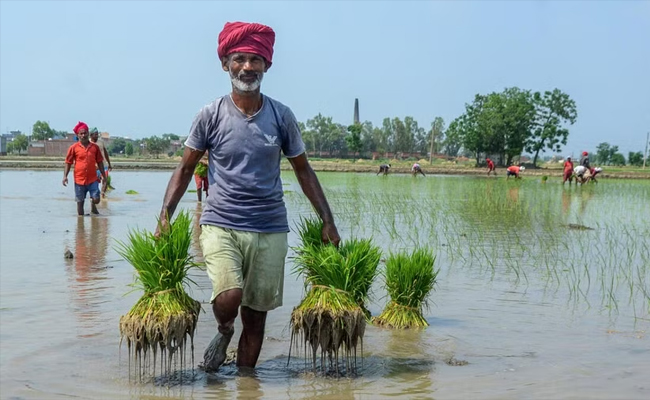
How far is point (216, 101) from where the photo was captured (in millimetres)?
4039

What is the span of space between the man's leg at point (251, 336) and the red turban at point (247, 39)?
1365mm

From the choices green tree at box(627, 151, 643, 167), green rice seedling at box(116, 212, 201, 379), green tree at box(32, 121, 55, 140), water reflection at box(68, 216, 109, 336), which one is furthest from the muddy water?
green tree at box(32, 121, 55, 140)

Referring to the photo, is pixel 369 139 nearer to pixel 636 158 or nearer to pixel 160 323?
pixel 636 158

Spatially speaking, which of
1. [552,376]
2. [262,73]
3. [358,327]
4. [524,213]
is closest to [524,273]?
[552,376]

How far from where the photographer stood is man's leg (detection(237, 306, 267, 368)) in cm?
415

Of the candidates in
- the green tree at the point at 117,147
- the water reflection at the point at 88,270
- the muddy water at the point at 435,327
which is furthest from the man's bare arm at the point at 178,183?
the green tree at the point at 117,147

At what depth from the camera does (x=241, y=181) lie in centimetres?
393

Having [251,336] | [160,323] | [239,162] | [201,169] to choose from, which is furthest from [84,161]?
[160,323]

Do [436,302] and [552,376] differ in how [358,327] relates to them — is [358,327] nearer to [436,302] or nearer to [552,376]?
[552,376]

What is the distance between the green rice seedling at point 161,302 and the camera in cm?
375

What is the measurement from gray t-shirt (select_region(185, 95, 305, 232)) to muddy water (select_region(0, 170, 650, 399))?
0.87m

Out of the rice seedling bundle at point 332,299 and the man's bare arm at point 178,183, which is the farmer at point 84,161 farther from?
the rice seedling bundle at point 332,299

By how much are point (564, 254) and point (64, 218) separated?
310 inches

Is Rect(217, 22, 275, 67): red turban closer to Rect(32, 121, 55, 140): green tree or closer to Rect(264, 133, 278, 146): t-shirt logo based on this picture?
Rect(264, 133, 278, 146): t-shirt logo
